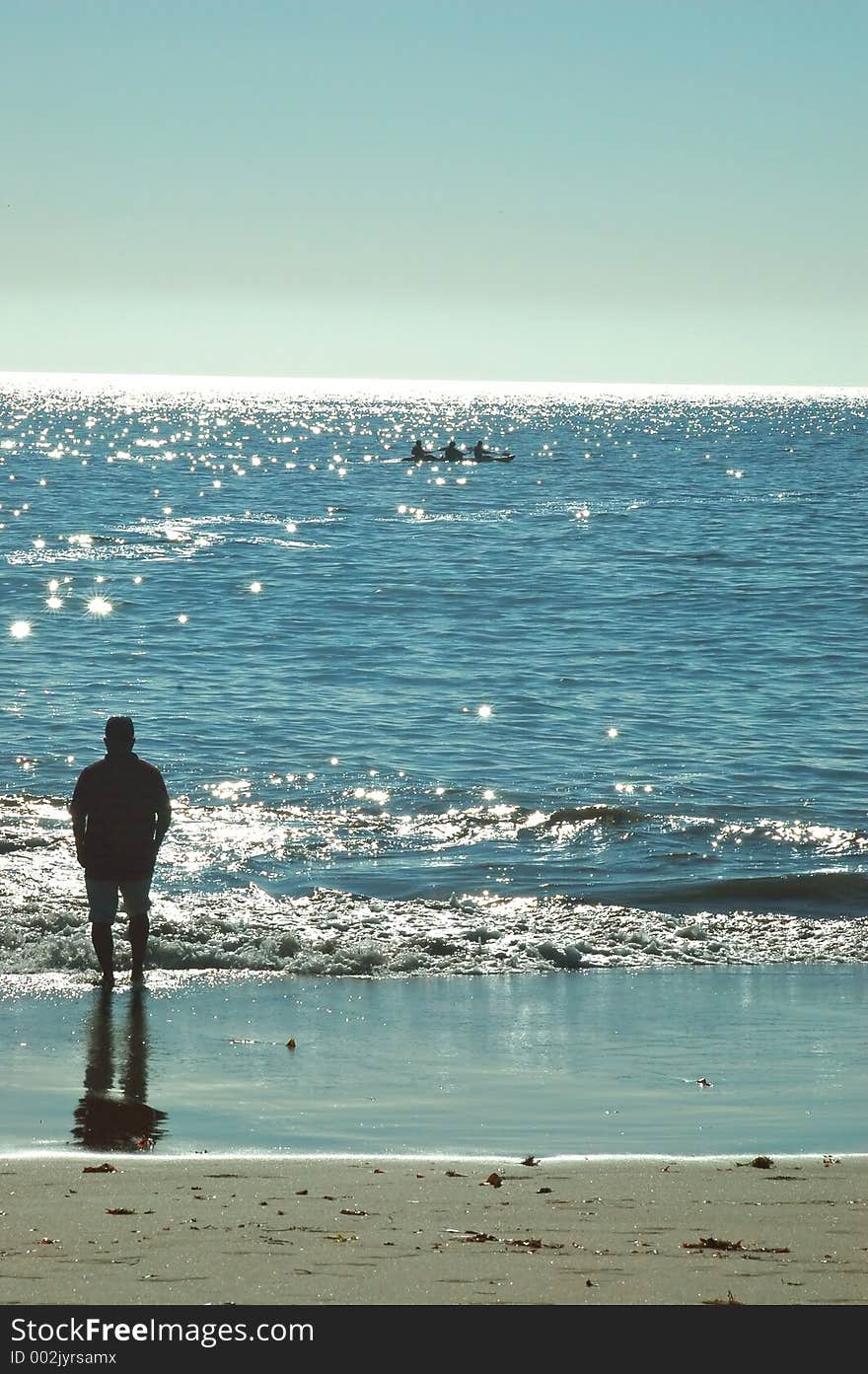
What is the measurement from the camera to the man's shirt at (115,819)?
10.1 metres

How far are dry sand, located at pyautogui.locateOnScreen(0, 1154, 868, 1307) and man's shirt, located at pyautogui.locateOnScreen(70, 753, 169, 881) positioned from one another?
3926mm

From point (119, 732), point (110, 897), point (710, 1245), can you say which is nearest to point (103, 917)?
point (110, 897)

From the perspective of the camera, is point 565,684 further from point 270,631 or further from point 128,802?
point 128,802

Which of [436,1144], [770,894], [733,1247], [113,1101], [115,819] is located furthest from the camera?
[770,894]

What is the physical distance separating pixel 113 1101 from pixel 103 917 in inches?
112

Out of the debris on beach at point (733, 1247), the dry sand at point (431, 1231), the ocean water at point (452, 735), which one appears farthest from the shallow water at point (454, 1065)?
the debris on beach at point (733, 1247)

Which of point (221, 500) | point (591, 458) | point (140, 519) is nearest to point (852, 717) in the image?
point (140, 519)

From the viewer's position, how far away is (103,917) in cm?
1013

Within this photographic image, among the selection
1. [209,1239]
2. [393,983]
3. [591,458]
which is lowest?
[393,983]

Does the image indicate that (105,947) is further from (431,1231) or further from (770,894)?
(770,894)

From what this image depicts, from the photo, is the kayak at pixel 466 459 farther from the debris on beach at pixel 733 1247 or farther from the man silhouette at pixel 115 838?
the debris on beach at pixel 733 1247

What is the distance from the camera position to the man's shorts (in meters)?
10.1

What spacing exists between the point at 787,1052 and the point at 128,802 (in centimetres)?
457

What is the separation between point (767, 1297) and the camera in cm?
455
